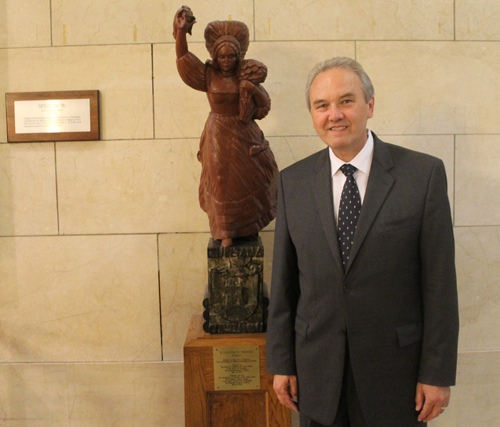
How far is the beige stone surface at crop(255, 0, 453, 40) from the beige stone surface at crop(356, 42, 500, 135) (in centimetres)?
7

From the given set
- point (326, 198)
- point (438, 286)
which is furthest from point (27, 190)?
point (438, 286)

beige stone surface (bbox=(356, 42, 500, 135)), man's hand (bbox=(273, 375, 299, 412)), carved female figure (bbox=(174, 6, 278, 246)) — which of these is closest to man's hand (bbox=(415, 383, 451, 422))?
man's hand (bbox=(273, 375, 299, 412))

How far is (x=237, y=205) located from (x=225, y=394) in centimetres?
83

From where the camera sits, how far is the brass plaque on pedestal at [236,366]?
192cm

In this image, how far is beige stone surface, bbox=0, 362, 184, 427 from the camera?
2660mm

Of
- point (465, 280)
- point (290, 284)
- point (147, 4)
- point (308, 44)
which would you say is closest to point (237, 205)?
point (290, 284)

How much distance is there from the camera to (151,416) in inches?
105

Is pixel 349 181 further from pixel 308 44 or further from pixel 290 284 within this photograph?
pixel 308 44

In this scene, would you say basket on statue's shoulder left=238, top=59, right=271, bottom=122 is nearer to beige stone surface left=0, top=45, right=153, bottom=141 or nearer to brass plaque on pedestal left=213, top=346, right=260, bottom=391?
beige stone surface left=0, top=45, right=153, bottom=141

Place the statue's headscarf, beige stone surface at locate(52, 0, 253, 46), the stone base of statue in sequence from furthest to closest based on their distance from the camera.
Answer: beige stone surface at locate(52, 0, 253, 46) → the stone base of statue → the statue's headscarf

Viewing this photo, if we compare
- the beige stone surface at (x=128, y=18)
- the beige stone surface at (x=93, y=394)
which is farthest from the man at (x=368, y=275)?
the beige stone surface at (x=93, y=394)

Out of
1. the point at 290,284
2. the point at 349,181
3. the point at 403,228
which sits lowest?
the point at 290,284

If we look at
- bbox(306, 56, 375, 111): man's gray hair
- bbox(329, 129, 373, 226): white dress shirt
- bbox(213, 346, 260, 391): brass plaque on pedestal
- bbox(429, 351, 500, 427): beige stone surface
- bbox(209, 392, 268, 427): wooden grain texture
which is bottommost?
bbox(429, 351, 500, 427): beige stone surface

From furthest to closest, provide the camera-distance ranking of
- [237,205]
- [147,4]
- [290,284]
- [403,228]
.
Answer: [147,4]
[237,205]
[290,284]
[403,228]
